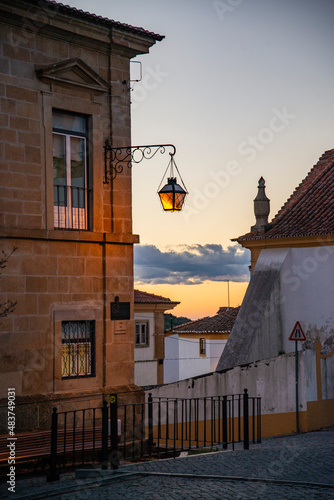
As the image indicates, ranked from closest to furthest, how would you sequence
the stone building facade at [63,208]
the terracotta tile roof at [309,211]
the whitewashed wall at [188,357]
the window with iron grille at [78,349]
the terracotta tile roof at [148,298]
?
1. the stone building facade at [63,208]
2. the window with iron grille at [78,349]
3. the terracotta tile roof at [309,211]
4. the terracotta tile roof at [148,298]
5. the whitewashed wall at [188,357]

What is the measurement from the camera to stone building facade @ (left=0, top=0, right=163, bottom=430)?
12258 mm

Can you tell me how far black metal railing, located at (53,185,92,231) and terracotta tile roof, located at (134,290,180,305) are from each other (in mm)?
25552

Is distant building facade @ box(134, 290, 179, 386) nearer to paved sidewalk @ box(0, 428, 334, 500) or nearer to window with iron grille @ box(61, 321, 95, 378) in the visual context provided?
window with iron grille @ box(61, 321, 95, 378)

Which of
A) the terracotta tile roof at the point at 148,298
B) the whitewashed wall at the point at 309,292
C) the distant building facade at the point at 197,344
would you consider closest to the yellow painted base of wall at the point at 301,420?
the whitewashed wall at the point at 309,292

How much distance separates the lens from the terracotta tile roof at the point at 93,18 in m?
12.6

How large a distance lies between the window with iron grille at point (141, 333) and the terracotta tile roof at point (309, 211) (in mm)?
15577

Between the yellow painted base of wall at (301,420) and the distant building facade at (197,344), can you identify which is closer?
the yellow painted base of wall at (301,420)

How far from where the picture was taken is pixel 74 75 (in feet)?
43.4

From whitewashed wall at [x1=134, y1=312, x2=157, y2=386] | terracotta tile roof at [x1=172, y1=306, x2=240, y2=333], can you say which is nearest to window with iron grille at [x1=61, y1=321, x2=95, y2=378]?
whitewashed wall at [x1=134, y1=312, x2=157, y2=386]

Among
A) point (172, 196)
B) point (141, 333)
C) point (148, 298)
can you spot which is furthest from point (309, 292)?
point (141, 333)

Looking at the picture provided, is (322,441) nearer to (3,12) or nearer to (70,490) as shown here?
(70,490)

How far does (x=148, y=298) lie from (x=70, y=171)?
1062 inches

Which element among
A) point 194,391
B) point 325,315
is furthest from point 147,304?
point 194,391

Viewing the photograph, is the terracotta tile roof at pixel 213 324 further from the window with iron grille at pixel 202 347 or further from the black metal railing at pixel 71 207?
the black metal railing at pixel 71 207
